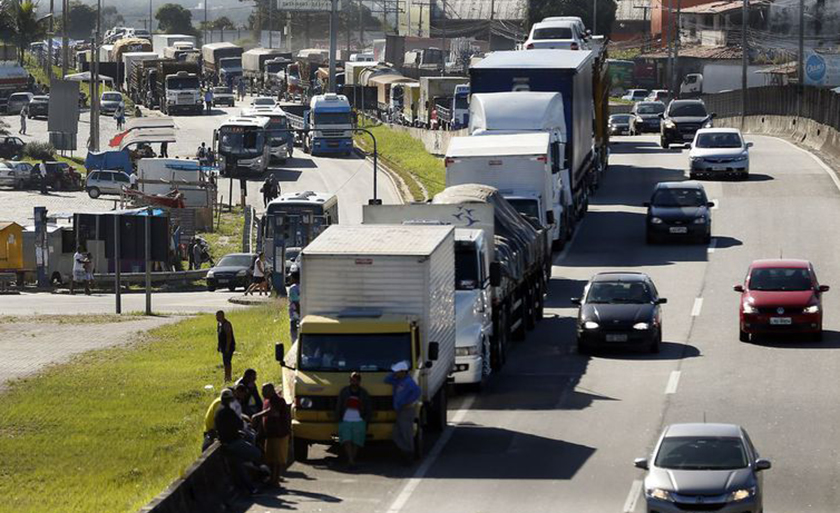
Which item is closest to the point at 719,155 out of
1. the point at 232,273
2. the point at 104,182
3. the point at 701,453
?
Answer: the point at 232,273

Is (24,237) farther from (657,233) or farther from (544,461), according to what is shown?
(544,461)

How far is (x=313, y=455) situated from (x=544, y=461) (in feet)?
11.2

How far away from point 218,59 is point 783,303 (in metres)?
126

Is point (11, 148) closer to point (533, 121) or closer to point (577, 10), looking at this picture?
point (533, 121)

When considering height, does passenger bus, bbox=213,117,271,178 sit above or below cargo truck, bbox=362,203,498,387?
below

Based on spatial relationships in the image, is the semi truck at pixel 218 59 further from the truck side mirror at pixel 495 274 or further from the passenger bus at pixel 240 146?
the truck side mirror at pixel 495 274

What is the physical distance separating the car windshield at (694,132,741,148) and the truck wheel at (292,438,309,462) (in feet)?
117

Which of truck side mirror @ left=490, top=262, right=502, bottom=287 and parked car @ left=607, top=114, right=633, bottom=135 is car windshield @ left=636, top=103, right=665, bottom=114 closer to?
parked car @ left=607, top=114, right=633, bottom=135

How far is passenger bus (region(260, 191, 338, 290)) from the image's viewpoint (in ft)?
175

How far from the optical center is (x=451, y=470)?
76.8 ft

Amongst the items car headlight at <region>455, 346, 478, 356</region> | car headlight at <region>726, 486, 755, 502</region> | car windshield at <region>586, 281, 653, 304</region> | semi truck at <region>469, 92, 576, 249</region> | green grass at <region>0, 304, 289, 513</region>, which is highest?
semi truck at <region>469, 92, 576, 249</region>

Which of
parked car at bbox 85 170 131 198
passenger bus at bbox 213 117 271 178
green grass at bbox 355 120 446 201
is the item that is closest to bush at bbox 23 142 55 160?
parked car at bbox 85 170 131 198

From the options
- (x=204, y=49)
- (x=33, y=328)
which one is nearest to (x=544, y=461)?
(x=33, y=328)

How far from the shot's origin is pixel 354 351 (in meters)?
24.0
